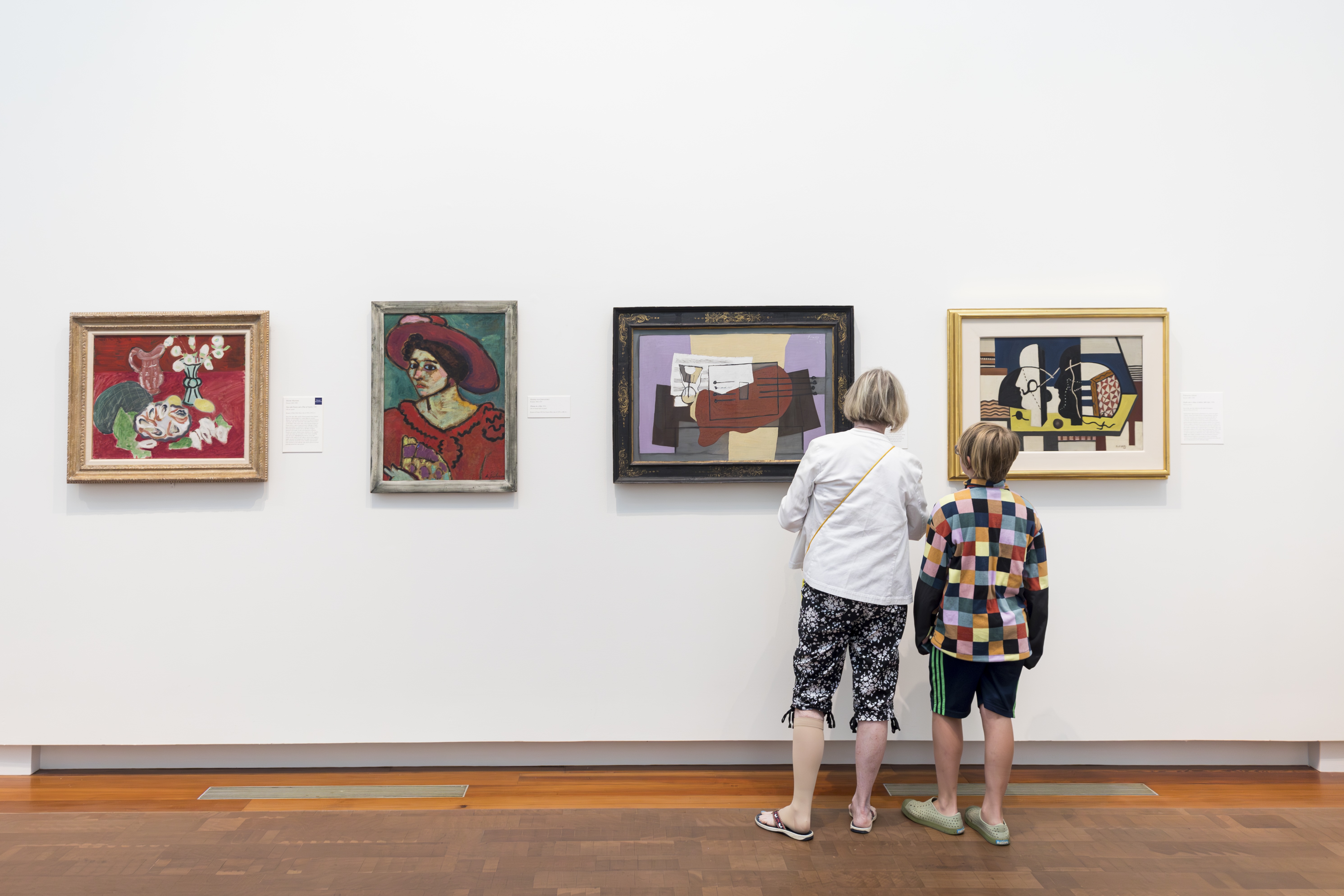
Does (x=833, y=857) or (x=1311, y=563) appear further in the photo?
(x=1311, y=563)

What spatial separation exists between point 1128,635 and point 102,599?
3.91m

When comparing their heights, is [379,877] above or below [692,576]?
below

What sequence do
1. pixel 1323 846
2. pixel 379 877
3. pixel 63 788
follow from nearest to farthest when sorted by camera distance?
pixel 379 877
pixel 1323 846
pixel 63 788

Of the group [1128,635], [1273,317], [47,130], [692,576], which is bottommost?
[1128,635]

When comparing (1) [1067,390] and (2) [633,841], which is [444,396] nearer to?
→ (2) [633,841]

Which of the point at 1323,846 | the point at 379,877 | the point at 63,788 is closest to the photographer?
the point at 379,877

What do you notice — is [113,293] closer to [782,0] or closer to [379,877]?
[379,877]

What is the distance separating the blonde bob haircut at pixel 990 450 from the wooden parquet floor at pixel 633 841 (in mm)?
1146

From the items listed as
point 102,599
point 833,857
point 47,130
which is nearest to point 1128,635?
point 833,857

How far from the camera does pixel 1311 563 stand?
2857 millimetres

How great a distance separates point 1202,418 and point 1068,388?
A: 21.5 inches

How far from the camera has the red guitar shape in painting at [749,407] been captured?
9.27ft

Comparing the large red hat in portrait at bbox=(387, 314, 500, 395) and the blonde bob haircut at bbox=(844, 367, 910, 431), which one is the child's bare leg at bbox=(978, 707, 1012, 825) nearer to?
the blonde bob haircut at bbox=(844, 367, 910, 431)

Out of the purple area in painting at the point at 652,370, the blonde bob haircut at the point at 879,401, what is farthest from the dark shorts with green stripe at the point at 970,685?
the purple area in painting at the point at 652,370
